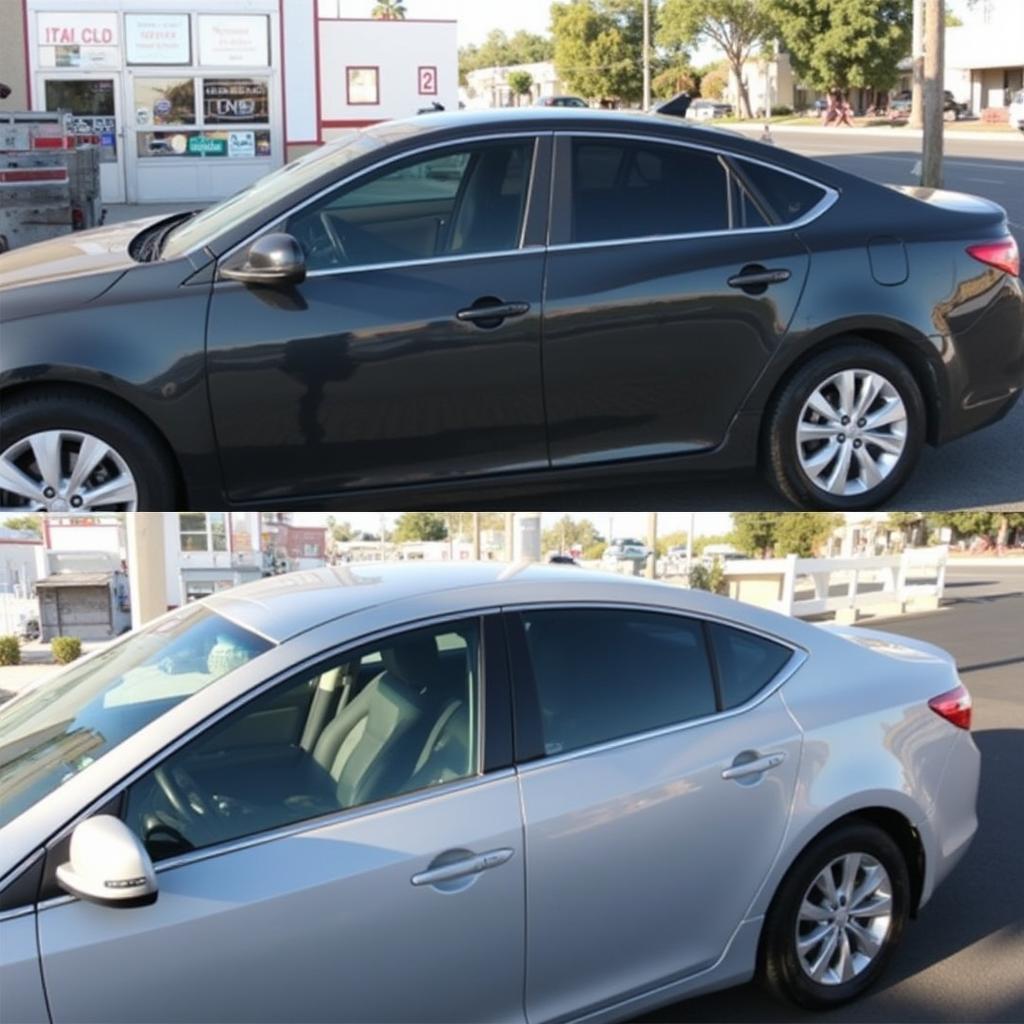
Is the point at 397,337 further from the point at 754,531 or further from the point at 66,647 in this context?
the point at 66,647

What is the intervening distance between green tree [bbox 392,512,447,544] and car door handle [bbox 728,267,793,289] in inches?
64.5

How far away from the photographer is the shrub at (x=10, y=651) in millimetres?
8328

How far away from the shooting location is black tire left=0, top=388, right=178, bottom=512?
5.19m

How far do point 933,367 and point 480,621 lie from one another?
3207 mm

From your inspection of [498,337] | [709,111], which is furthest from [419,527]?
[709,111]

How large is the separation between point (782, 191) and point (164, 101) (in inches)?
833

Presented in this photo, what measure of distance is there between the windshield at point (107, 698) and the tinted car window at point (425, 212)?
6.05ft

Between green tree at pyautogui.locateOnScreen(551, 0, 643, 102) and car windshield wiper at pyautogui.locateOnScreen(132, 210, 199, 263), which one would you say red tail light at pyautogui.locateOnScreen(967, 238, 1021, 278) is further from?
green tree at pyautogui.locateOnScreen(551, 0, 643, 102)

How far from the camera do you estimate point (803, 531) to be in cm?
770

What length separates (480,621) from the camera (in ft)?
12.1

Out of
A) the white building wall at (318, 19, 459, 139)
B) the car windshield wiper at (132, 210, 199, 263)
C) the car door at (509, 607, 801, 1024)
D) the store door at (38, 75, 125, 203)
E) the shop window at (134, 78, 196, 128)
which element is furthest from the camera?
the white building wall at (318, 19, 459, 139)

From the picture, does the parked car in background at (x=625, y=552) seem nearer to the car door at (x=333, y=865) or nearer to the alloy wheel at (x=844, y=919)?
the alloy wheel at (x=844, y=919)

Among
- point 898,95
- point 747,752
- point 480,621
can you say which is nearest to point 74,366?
point 480,621

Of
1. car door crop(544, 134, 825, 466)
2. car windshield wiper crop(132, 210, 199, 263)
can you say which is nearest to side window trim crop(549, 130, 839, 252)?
car door crop(544, 134, 825, 466)
